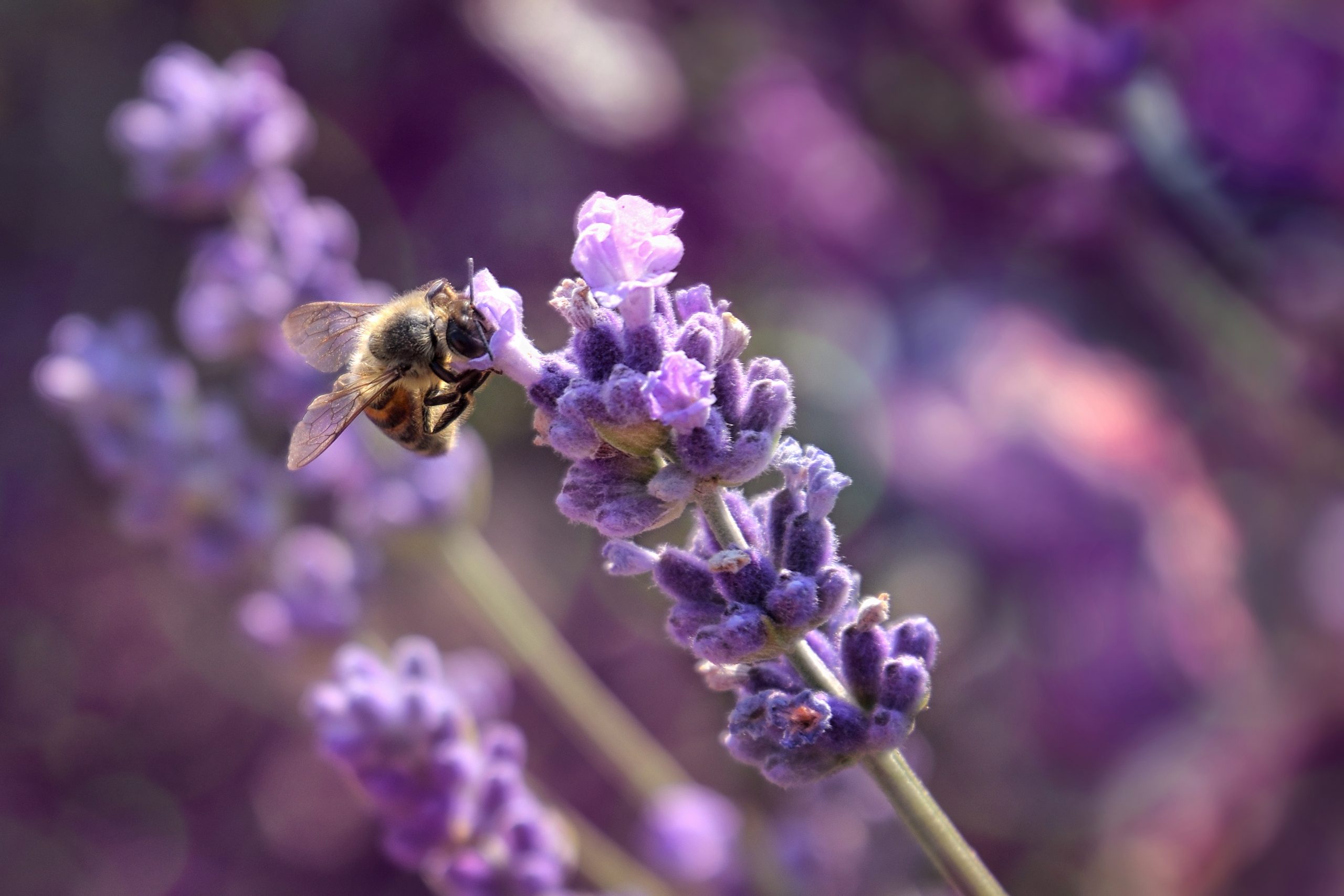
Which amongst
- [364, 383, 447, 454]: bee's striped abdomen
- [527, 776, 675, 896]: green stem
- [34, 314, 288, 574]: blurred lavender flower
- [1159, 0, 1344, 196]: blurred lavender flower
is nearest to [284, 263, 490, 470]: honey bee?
[364, 383, 447, 454]: bee's striped abdomen

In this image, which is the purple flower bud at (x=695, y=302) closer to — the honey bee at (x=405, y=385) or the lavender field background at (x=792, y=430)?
the honey bee at (x=405, y=385)

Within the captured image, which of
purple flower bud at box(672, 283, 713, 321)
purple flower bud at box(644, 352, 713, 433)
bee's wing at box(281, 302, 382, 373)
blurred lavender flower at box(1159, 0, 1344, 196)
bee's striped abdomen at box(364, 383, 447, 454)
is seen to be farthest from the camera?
blurred lavender flower at box(1159, 0, 1344, 196)

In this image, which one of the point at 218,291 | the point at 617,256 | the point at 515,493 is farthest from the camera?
the point at 515,493

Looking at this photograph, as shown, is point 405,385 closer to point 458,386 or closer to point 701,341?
point 458,386

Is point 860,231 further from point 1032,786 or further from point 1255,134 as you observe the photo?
point 1032,786

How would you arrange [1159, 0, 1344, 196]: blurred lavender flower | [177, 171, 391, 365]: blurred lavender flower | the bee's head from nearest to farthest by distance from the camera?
the bee's head → [177, 171, 391, 365]: blurred lavender flower → [1159, 0, 1344, 196]: blurred lavender flower

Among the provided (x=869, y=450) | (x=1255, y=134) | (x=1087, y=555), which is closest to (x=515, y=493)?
(x=869, y=450)

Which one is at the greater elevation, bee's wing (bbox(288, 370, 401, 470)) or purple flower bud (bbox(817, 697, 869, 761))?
purple flower bud (bbox(817, 697, 869, 761))

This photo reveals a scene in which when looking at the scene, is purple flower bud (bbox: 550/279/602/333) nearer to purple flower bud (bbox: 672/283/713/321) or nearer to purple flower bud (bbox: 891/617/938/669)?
purple flower bud (bbox: 672/283/713/321)
